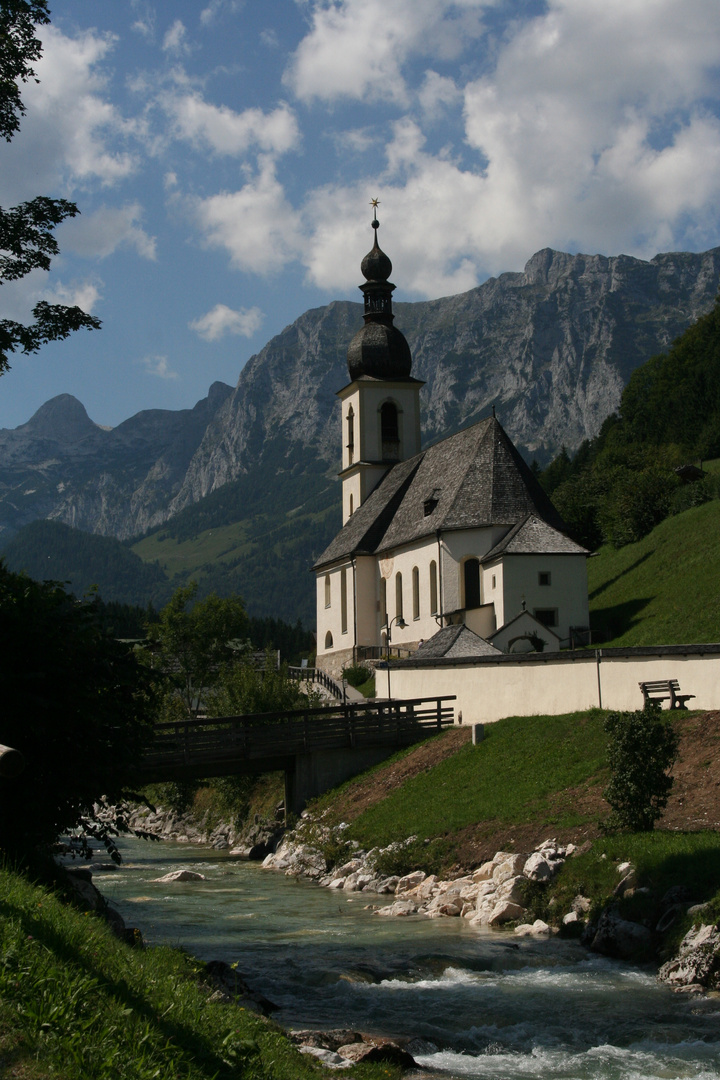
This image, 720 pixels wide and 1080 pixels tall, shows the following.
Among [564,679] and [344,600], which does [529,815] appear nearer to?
[564,679]

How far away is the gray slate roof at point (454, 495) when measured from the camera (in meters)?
50.4

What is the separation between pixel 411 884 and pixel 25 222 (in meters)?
14.7

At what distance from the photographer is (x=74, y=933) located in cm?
838

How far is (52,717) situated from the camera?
527 inches

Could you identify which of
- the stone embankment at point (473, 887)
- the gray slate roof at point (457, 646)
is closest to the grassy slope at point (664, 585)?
the gray slate roof at point (457, 646)

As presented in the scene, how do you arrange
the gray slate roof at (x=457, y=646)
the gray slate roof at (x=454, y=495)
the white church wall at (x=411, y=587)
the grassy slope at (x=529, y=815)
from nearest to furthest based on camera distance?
the grassy slope at (x=529, y=815), the gray slate roof at (x=457, y=646), the gray slate roof at (x=454, y=495), the white church wall at (x=411, y=587)

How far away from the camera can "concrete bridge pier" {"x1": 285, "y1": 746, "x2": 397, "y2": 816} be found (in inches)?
1270

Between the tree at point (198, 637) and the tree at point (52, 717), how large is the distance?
5382 centimetres

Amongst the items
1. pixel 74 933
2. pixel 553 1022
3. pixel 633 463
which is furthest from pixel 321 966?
pixel 633 463

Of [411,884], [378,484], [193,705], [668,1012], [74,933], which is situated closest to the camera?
[74,933]

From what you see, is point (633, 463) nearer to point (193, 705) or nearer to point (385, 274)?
point (385, 274)

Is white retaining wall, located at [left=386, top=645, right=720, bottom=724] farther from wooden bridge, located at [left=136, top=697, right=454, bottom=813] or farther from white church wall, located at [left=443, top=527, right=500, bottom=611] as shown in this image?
white church wall, located at [left=443, top=527, right=500, bottom=611]

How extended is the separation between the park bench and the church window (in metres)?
38.9

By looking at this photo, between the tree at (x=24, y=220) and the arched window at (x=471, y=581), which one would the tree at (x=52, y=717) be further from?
the arched window at (x=471, y=581)
